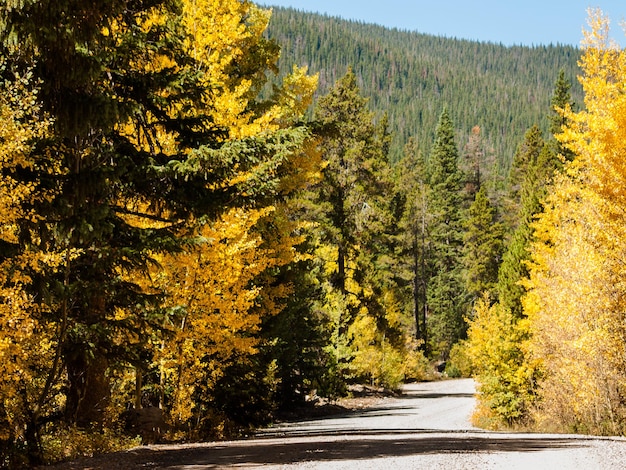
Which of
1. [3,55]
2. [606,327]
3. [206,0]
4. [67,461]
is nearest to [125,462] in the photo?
[67,461]

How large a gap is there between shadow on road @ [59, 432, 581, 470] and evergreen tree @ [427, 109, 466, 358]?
53.6m

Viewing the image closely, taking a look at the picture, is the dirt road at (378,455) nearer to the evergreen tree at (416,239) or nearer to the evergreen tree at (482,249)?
the evergreen tree at (416,239)

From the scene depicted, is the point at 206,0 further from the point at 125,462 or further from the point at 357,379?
the point at 357,379

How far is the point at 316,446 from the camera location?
1206cm

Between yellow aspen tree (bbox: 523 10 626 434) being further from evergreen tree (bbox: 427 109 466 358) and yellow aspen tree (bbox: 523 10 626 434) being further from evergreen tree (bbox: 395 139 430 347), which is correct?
evergreen tree (bbox: 427 109 466 358)

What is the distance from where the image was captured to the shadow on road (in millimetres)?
9820

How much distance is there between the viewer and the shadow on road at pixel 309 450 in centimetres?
982

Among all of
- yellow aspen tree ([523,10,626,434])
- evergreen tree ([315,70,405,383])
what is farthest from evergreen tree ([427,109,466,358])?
yellow aspen tree ([523,10,626,434])

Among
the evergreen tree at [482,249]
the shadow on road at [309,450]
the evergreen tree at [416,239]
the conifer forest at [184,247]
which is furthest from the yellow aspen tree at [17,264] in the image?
the evergreen tree at [482,249]

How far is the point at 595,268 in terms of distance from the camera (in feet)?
49.6

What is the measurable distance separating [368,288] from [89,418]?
2418 cm

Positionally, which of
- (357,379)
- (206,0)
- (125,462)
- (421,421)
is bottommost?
(357,379)

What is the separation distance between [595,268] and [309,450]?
26.6ft

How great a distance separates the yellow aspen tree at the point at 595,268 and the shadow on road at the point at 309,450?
12.2 ft
